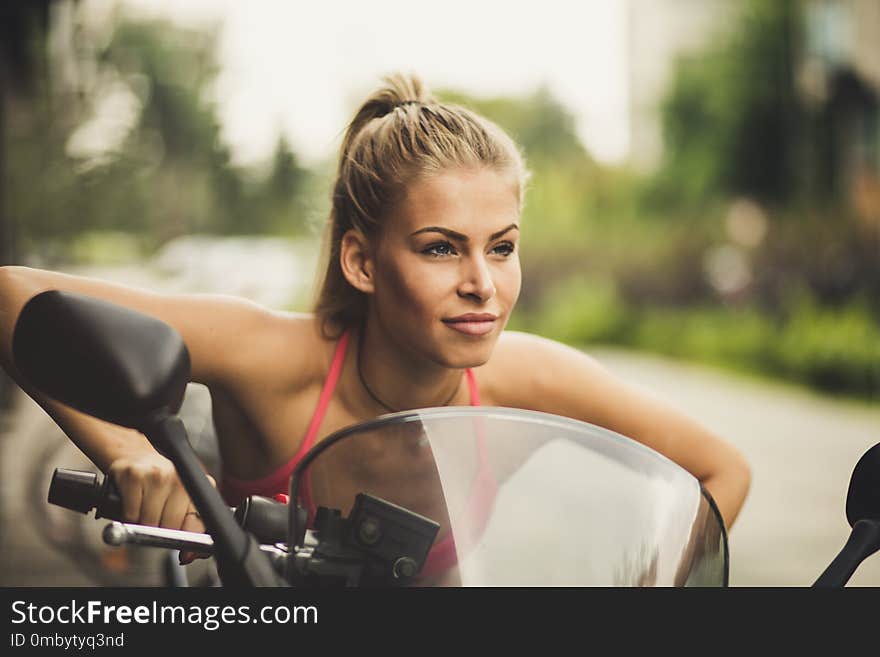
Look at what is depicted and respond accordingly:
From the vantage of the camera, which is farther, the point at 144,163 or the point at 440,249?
the point at 144,163

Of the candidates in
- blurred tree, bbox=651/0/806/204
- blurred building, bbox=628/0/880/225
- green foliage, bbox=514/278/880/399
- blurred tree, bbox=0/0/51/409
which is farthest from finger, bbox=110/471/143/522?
blurred tree, bbox=651/0/806/204

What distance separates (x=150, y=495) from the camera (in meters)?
1.26

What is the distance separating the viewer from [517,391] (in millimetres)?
1938

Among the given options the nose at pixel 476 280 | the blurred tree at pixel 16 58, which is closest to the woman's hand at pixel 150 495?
the nose at pixel 476 280

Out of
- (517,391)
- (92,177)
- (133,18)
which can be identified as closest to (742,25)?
(133,18)

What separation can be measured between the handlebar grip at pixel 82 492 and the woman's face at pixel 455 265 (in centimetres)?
53

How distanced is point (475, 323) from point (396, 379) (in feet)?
1.26

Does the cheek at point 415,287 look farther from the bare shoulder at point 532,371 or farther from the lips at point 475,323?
the bare shoulder at point 532,371

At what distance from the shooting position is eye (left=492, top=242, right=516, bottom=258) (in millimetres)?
1536

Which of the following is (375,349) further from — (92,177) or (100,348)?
(92,177)

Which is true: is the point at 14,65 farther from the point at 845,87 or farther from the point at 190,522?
the point at 845,87

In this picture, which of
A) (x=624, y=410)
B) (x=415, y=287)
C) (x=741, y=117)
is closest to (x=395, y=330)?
(x=415, y=287)

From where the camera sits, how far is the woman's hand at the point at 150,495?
1264 mm

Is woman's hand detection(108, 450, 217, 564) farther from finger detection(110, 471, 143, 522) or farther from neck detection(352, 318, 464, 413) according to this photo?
neck detection(352, 318, 464, 413)
